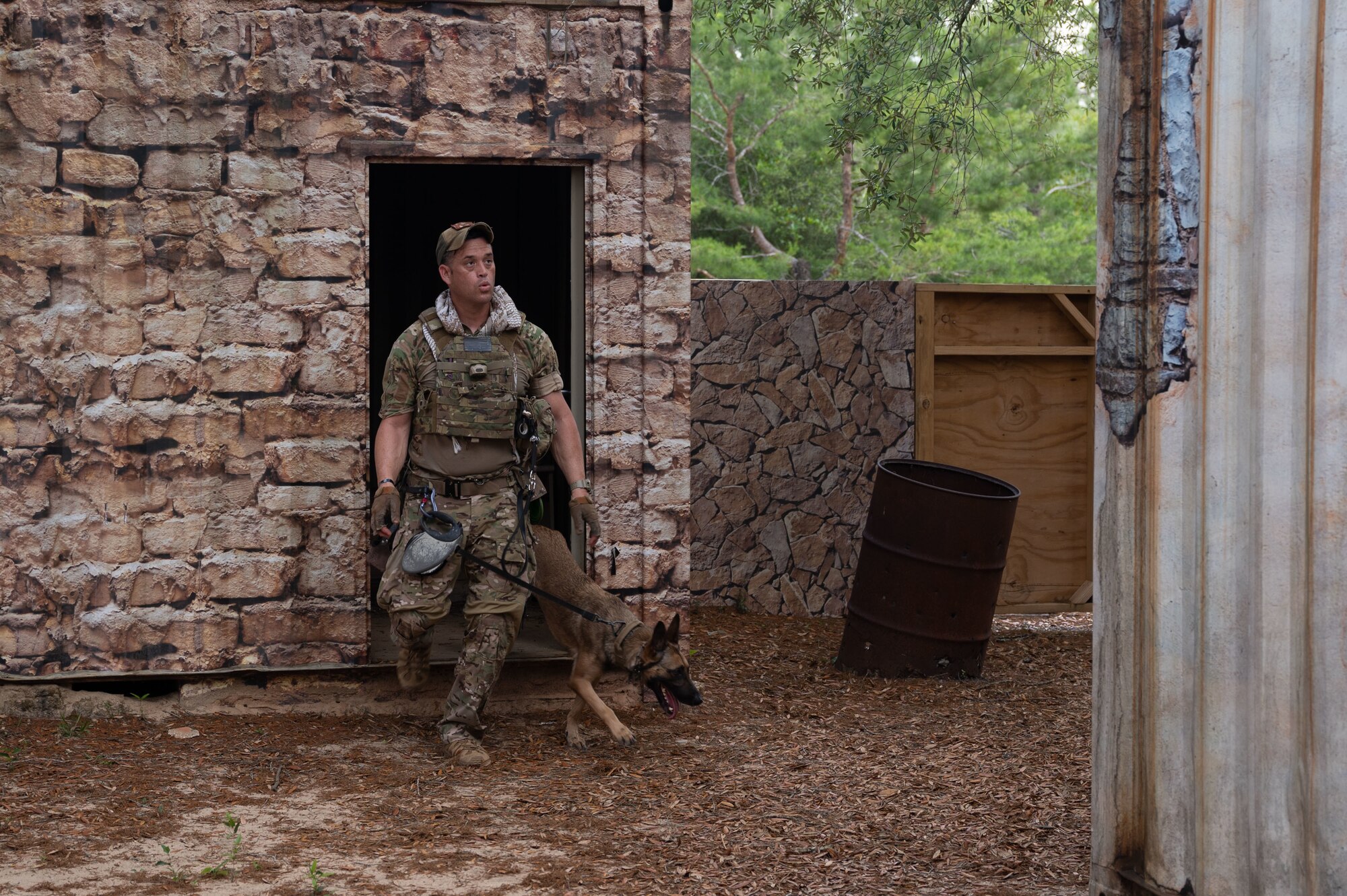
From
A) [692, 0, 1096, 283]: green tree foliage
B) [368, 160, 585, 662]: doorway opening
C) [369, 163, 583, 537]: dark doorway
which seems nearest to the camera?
[368, 160, 585, 662]: doorway opening

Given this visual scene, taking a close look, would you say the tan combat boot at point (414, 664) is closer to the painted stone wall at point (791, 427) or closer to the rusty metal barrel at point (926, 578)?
the rusty metal barrel at point (926, 578)

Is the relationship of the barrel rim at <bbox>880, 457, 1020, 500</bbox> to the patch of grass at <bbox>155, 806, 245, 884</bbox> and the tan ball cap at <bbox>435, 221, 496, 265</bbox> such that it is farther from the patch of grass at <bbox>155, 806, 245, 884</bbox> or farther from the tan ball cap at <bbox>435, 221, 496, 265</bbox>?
the patch of grass at <bbox>155, 806, 245, 884</bbox>

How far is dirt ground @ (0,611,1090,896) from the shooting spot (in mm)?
4445

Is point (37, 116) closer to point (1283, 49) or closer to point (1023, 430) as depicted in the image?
point (1283, 49)

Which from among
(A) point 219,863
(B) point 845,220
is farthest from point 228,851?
(B) point 845,220

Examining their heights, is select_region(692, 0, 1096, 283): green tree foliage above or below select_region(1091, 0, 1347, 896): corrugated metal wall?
above

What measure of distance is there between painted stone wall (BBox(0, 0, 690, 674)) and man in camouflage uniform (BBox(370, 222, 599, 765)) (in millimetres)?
438

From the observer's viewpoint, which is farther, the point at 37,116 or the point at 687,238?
the point at 687,238

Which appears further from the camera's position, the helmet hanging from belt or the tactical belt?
the tactical belt

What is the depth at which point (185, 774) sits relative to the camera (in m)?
5.52

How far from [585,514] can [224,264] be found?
2014 mm

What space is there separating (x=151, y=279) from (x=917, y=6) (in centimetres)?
567

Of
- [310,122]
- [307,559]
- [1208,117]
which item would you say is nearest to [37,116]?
[310,122]

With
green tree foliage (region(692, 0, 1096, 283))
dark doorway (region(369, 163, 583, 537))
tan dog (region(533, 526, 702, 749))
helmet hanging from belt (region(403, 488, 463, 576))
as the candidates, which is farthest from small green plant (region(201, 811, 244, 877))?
green tree foliage (region(692, 0, 1096, 283))
